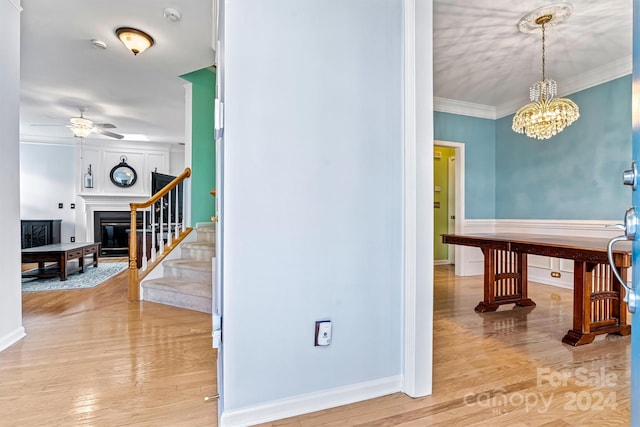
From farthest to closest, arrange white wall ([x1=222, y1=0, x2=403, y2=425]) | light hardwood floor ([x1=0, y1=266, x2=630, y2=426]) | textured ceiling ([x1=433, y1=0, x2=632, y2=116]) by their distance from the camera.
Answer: textured ceiling ([x1=433, y1=0, x2=632, y2=116]) → light hardwood floor ([x1=0, y1=266, x2=630, y2=426]) → white wall ([x1=222, y1=0, x2=403, y2=425])

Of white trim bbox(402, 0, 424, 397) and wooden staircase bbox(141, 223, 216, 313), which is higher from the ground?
white trim bbox(402, 0, 424, 397)

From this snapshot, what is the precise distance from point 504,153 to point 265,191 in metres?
4.39

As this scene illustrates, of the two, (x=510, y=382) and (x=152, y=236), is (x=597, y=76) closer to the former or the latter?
(x=510, y=382)

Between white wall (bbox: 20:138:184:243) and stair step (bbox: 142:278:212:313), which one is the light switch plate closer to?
stair step (bbox: 142:278:212:313)

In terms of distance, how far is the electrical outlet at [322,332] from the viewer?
1.36 metres

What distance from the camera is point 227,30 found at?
1.22 metres

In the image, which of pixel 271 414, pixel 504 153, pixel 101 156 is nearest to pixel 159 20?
pixel 271 414

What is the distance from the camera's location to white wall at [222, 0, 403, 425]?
1.25m

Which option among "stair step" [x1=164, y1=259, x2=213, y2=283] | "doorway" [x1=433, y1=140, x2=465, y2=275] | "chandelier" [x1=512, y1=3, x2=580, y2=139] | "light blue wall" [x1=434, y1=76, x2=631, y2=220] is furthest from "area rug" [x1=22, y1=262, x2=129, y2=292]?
"doorway" [x1=433, y1=140, x2=465, y2=275]

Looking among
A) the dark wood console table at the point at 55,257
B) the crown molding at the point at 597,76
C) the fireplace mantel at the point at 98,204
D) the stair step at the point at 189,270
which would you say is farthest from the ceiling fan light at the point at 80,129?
the crown molding at the point at 597,76

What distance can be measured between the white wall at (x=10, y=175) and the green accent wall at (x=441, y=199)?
544 centimetres

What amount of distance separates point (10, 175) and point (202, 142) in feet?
7.12

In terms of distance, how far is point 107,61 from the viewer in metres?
3.53

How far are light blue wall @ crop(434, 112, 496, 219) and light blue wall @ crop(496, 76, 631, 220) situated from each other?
159 mm
